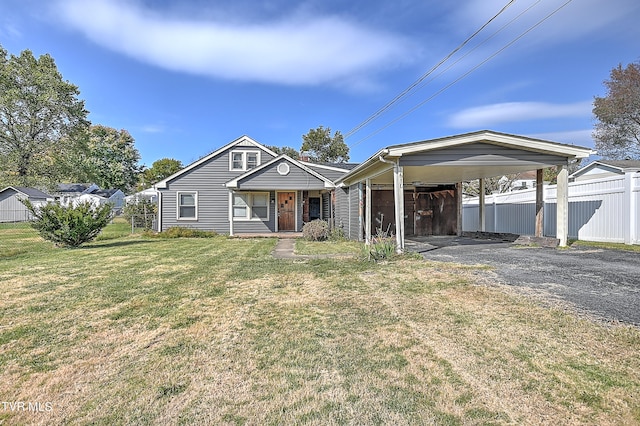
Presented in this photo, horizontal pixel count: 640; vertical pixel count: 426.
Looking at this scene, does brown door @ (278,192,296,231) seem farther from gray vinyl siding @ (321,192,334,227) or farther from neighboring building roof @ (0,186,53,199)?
neighboring building roof @ (0,186,53,199)

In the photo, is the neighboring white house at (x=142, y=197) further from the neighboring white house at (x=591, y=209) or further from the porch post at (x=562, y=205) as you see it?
the porch post at (x=562, y=205)

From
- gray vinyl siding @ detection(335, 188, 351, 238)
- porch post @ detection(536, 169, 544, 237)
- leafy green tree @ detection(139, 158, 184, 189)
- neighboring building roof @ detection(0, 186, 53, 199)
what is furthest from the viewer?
leafy green tree @ detection(139, 158, 184, 189)

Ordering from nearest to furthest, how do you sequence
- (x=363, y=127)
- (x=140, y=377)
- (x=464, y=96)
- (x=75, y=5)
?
(x=140, y=377)
(x=75, y=5)
(x=464, y=96)
(x=363, y=127)

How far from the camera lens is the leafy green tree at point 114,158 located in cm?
4903

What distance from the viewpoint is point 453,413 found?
2.09m

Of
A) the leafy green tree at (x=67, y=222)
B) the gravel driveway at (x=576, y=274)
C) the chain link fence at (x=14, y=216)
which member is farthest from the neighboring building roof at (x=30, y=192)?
the gravel driveway at (x=576, y=274)

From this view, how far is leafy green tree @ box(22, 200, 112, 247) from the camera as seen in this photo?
10703mm

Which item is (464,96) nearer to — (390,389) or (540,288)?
(540,288)

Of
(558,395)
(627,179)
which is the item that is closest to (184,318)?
(558,395)

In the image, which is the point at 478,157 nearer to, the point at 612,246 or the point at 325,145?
the point at 612,246

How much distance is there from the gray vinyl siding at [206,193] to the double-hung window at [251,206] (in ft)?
1.93

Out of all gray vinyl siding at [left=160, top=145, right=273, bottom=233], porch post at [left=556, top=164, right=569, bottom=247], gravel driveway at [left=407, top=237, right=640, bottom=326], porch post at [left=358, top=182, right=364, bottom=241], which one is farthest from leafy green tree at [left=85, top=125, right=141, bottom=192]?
porch post at [left=556, top=164, right=569, bottom=247]

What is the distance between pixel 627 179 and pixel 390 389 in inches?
418

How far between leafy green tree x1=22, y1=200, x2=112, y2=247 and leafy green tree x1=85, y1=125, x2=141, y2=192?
42601 mm
